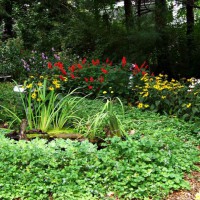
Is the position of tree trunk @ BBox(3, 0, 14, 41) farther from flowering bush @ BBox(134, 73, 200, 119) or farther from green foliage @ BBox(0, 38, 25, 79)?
flowering bush @ BBox(134, 73, 200, 119)

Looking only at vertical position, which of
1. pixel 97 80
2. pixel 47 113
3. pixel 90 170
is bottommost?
pixel 90 170

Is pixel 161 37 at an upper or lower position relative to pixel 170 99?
upper

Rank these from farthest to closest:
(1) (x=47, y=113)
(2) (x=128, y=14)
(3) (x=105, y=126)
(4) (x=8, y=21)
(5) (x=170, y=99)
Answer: (4) (x=8, y=21)
(2) (x=128, y=14)
(5) (x=170, y=99)
(1) (x=47, y=113)
(3) (x=105, y=126)

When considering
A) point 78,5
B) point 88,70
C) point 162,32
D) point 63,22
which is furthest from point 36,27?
point 88,70

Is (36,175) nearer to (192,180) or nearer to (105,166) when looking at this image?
(105,166)

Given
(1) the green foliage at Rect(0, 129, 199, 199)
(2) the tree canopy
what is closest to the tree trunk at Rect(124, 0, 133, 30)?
(2) the tree canopy

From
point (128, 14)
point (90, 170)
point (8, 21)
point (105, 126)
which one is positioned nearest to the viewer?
point (90, 170)

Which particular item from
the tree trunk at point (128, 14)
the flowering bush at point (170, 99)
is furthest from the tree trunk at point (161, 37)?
the flowering bush at point (170, 99)

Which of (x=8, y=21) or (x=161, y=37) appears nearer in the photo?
(x=161, y=37)

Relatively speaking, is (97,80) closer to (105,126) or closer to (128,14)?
(105,126)

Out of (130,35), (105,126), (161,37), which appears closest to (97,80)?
(105,126)

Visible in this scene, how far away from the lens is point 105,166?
3432 mm

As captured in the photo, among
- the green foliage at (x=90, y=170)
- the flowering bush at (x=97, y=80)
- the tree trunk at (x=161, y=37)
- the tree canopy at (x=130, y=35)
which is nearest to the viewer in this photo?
the green foliage at (x=90, y=170)

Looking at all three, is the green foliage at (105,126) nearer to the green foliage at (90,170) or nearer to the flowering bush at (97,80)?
the green foliage at (90,170)
